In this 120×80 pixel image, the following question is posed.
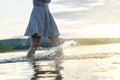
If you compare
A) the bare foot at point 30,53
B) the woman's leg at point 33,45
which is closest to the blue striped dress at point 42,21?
the woman's leg at point 33,45

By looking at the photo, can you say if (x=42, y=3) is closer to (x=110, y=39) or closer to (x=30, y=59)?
(x=30, y=59)

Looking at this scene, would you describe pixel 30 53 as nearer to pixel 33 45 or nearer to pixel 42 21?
pixel 33 45

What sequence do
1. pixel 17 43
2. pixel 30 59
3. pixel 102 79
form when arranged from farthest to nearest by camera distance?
pixel 17 43 < pixel 30 59 < pixel 102 79

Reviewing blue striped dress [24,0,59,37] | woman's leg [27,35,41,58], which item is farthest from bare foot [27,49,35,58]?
blue striped dress [24,0,59,37]

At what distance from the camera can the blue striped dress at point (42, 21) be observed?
A: 10844 millimetres

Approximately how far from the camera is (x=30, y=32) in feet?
35.2

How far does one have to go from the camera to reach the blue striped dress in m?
10.8

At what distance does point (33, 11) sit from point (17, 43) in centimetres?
1270

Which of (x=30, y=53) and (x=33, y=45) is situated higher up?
(x=33, y=45)

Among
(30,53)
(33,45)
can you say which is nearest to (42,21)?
(33,45)

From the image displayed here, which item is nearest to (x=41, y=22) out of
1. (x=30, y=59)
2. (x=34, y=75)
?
(x=30, y=59)

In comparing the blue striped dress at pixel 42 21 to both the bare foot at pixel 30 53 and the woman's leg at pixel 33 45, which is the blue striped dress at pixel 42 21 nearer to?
the woman's leg at pixel 33 45

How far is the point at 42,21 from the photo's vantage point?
11.0 metres

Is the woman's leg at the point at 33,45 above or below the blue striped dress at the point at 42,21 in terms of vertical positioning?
below
